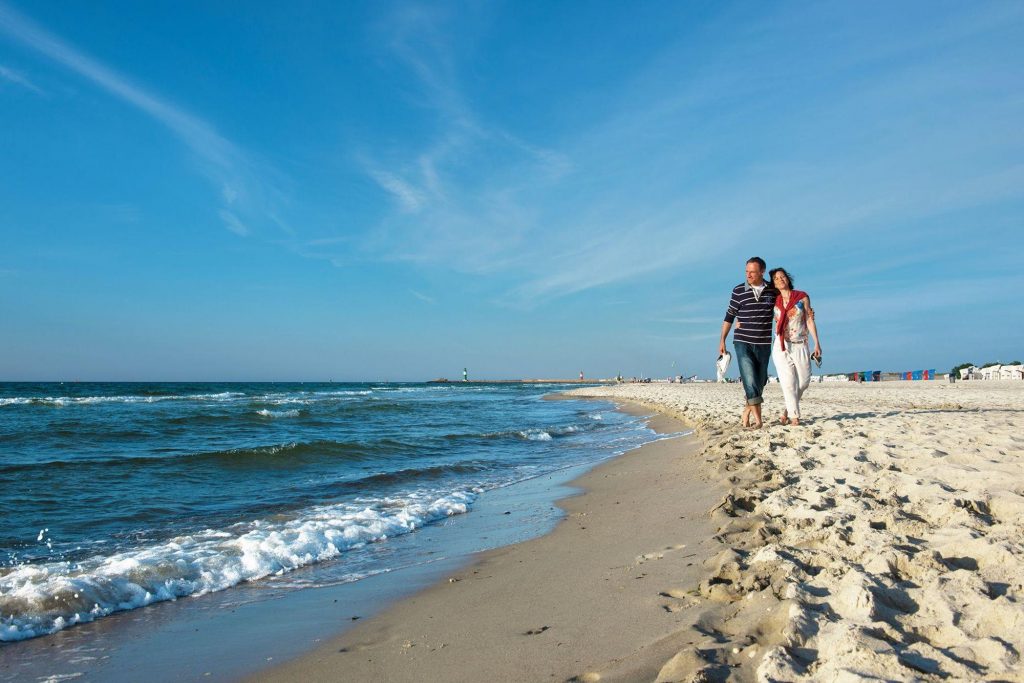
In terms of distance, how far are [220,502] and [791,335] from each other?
22.9 feet

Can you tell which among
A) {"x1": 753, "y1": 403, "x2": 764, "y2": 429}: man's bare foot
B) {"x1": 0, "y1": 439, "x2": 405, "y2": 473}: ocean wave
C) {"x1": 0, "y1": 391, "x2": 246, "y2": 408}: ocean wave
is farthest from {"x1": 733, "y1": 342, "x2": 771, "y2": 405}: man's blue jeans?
{"x1": 0, "y1": 391, "x2": 246, "y2": 408}: ocean wave

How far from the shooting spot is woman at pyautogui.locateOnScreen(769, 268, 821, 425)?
7.36m

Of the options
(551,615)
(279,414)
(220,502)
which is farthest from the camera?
→ (279,414)

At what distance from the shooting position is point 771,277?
7.71 m

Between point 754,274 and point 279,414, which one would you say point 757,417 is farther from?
point 279,414

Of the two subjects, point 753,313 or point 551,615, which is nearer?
point 551,615

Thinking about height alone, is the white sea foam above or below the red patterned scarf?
below

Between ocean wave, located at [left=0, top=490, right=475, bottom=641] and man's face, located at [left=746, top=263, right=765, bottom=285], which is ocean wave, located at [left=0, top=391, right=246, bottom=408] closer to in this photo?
ocean wave, located at [left=0, top=490, right=475, bottom=641]

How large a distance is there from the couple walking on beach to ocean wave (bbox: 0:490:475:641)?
441 cm

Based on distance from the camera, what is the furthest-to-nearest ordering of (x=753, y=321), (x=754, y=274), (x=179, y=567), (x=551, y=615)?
(x=753, y=321), (x=754, y=274), (x=179, y=567), (x=551, y=615)

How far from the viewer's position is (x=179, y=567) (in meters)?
3.97

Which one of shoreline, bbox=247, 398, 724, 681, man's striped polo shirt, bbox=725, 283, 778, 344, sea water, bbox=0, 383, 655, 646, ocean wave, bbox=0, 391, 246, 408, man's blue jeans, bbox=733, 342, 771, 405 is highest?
man's striped polo shirt, bbox=725, 283, 778, 344

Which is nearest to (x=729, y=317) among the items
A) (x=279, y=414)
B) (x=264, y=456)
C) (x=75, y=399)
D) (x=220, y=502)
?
(x=220, y=502)

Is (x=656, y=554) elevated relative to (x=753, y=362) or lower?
lower
